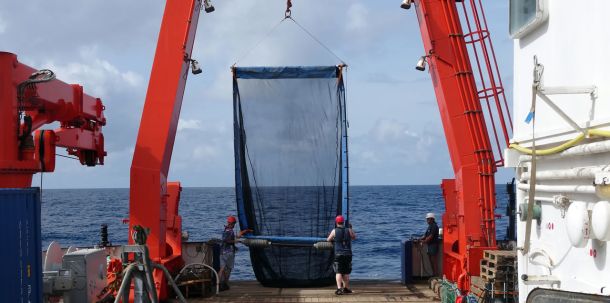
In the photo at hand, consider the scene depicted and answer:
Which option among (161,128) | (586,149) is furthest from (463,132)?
(586,149)

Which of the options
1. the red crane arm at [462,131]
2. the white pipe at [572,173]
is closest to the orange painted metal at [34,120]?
the red crane arm at [462,131]

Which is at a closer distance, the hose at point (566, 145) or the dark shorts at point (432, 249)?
the hose at point (566, 145)

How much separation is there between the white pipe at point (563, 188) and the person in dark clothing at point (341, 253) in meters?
7.90

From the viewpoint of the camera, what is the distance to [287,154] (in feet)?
48.6

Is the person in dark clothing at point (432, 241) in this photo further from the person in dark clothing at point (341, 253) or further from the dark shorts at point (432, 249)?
the person in dark clothing at point (341, 253)

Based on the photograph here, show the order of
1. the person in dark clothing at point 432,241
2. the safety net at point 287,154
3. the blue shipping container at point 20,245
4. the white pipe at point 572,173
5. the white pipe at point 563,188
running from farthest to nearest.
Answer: the person in dark clothing at point 432,241 → the safety net at point 287,154 → the blue shipping container at point 20,245 → the white pipe at point 563,188 → the white pipe at point 572,173

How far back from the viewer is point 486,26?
12.8m

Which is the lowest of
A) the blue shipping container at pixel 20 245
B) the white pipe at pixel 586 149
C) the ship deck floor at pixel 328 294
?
the ship deck floor at pixel 328 294

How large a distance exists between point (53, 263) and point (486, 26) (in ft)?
27.2

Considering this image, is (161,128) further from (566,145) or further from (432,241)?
(566,145)

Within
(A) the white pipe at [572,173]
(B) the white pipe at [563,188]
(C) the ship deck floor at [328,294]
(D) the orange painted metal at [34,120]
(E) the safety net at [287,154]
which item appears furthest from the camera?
(E) the safety net at [287,154]

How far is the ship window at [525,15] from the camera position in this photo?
5.18 metres

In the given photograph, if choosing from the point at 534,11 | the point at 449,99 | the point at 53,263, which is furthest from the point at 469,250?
the point at 534,11

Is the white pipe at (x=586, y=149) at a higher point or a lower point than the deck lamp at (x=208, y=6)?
lower
